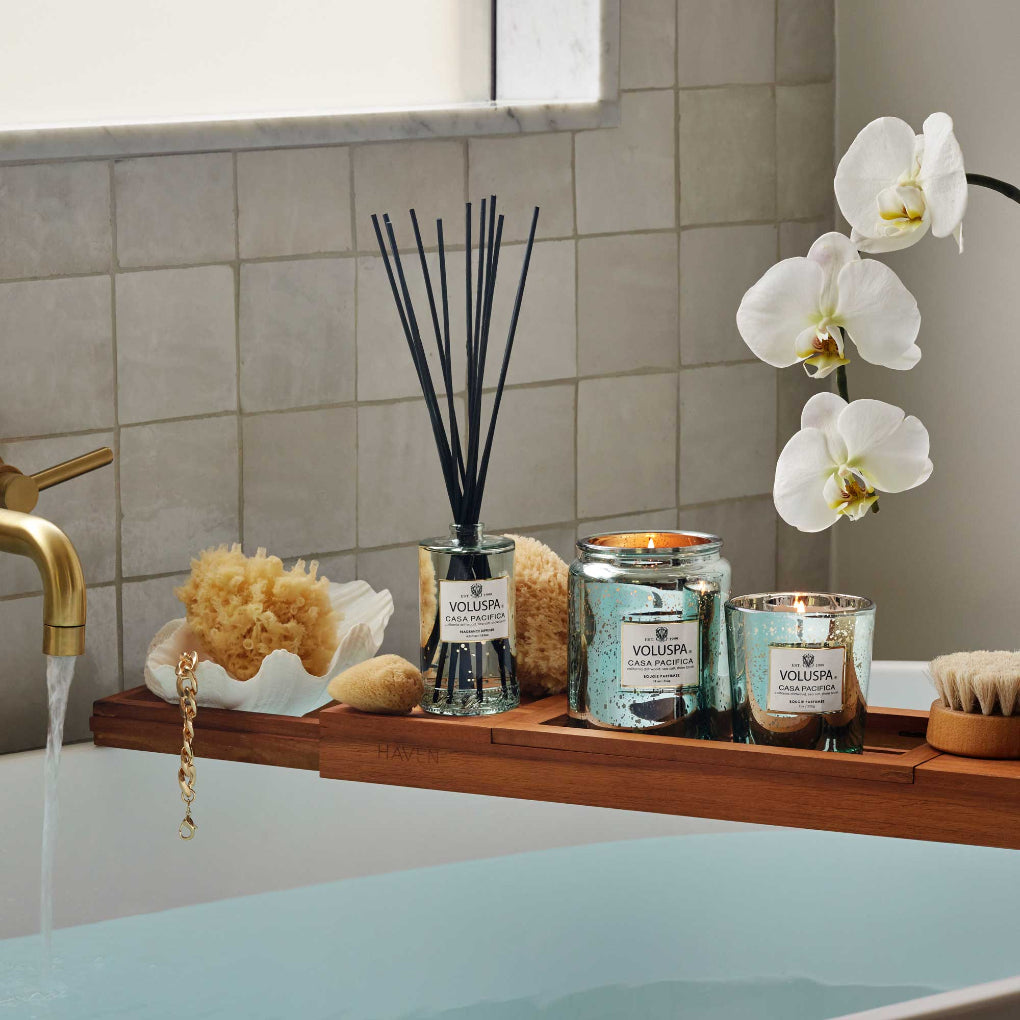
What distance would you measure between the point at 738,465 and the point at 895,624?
307mm

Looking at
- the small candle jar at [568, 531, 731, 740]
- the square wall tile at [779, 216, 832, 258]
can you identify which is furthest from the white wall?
the small candle jar at [568, 531, 731, 740]

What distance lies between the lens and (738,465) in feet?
6.92

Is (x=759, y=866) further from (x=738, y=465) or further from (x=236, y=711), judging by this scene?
(x=738, y=465)

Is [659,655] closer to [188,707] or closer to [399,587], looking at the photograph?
[188,707]

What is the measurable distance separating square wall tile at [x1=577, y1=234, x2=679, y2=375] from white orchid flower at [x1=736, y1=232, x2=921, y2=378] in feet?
3.24

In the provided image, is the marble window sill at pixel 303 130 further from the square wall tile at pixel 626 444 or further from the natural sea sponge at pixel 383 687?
the natural sea sponge at pixel 383 687

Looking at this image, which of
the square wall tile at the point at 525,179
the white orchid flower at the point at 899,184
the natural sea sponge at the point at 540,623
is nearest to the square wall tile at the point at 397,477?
the square wall tile at the point at 525,179

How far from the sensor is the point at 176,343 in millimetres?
1664

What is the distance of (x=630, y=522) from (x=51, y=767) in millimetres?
904

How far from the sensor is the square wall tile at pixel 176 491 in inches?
65.2

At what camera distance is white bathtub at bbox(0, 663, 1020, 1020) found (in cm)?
151

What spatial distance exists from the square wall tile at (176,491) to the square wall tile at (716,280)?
64cm

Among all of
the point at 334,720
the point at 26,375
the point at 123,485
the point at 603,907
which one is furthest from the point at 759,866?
the point at 26,375

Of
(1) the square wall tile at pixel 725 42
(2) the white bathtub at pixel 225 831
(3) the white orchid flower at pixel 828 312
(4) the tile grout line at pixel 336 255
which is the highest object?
(1) the square wall tile at pixel 725 42
